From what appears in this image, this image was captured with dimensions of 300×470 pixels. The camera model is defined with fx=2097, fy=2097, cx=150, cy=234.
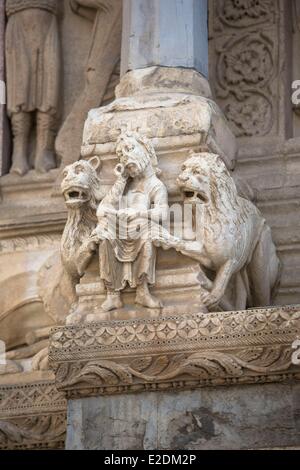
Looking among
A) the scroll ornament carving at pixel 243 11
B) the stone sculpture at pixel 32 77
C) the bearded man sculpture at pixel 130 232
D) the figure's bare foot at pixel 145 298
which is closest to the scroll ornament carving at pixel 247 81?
the scroll ornament carving at pixel 243 11

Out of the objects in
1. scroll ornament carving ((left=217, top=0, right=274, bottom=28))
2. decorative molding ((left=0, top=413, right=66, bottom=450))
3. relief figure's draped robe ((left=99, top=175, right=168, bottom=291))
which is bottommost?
decorative molding ((left=0, top=413, right=66, bottom=450))

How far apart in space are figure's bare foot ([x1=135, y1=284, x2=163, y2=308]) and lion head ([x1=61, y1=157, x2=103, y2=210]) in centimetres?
91

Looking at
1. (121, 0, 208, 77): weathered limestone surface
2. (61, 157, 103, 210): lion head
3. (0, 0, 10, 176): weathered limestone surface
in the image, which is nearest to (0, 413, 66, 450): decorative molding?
(61, 157, 103, 210): lion head

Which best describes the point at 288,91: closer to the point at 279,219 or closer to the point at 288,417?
the point at 279,219

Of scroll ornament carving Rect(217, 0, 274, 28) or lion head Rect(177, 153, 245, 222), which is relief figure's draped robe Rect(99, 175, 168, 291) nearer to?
lion head Rect(177, 153, 245, 222)

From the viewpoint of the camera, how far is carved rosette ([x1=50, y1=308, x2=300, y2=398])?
51.9 feet

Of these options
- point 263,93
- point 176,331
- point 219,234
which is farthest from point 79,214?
point 263,93

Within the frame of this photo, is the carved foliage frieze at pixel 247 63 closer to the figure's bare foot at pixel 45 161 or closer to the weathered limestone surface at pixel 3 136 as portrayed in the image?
the figure's bare foot at pixel 45 161

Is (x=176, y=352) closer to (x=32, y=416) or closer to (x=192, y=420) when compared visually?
(x=192, y=420)

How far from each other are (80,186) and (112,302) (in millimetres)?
1035

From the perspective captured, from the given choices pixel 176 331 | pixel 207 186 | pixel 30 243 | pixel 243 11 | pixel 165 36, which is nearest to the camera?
pixel 176 331

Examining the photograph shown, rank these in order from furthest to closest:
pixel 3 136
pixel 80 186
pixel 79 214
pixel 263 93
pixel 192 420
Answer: pixel 3 136 → pixel 263 93 → pixel 79 214 → pixel 80 186 → pixel 192 420

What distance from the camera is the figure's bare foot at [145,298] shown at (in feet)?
53.6

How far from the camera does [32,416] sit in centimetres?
1752
